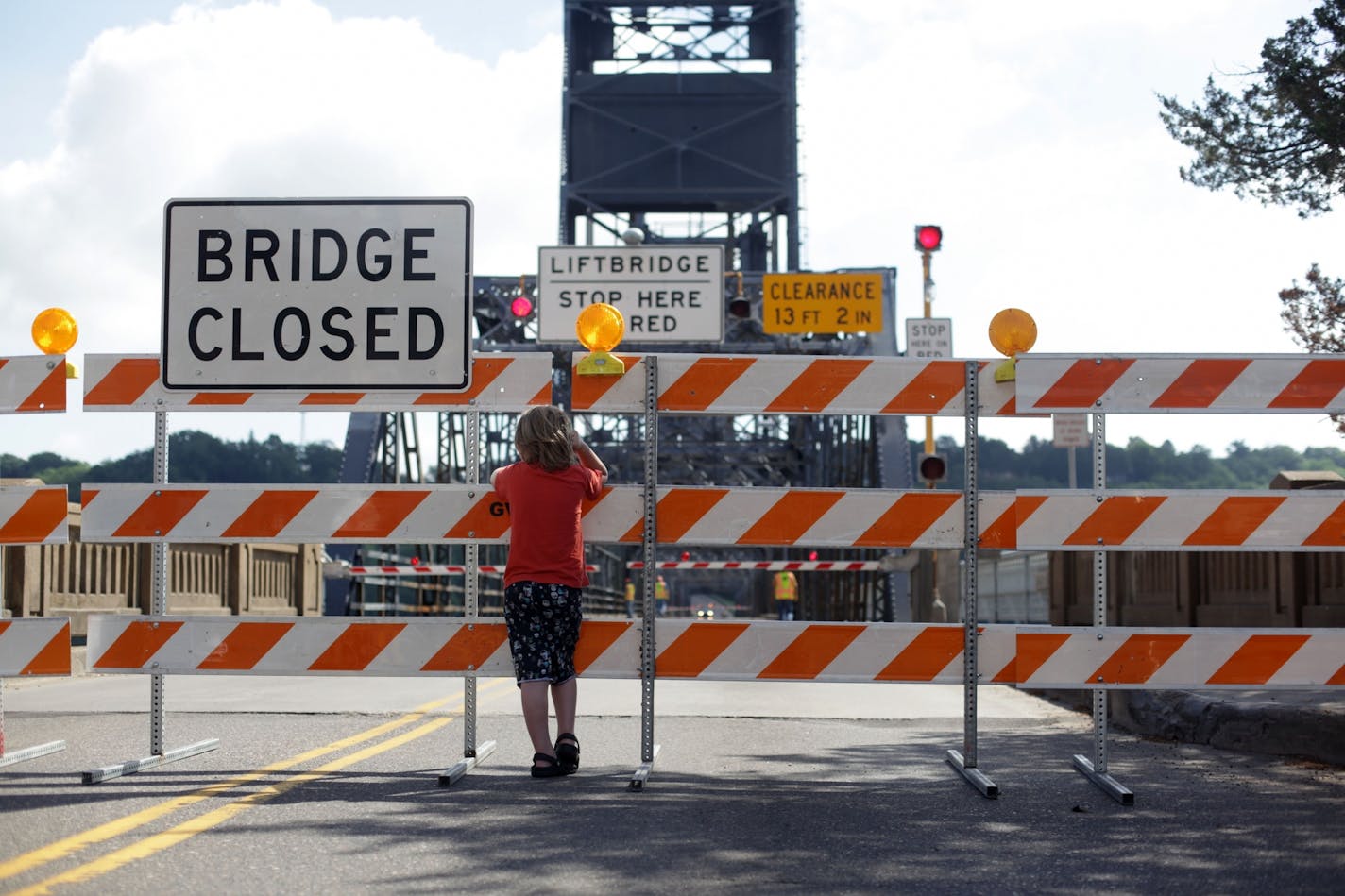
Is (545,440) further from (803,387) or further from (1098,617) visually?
(1098,617)

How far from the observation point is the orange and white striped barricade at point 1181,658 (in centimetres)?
666

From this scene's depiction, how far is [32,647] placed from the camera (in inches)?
271

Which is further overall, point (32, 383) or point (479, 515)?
point (32, 383)

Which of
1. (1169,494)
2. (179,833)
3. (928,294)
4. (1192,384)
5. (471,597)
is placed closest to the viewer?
(179,833)

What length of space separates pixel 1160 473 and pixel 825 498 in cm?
9332

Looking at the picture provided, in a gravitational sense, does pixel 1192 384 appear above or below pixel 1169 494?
above

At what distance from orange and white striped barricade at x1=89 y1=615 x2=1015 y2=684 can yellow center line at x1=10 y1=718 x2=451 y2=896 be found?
1.80 feet

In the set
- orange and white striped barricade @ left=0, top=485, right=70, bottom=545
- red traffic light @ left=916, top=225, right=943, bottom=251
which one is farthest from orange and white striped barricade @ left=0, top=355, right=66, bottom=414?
red traffic light @ left=916, top=225, right=943, bottom=251

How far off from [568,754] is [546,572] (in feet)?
2.56

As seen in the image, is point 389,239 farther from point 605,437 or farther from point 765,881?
point 605,437

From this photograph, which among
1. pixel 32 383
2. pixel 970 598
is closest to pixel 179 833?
pixel 32 383

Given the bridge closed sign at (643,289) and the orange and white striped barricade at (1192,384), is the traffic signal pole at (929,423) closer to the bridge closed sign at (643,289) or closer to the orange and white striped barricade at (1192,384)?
the bridge closed sign at (643,289)

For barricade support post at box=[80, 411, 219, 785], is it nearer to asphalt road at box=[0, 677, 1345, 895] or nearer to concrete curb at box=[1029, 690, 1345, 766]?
asphalt road at box=[0, 677, 1345, 895]

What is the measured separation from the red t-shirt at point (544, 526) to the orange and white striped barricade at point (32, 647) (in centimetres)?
209
